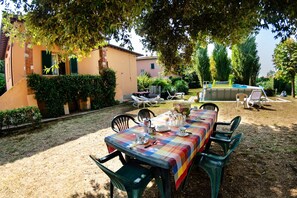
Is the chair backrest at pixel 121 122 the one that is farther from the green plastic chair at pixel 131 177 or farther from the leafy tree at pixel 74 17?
the leafy tree at pixel 74 17

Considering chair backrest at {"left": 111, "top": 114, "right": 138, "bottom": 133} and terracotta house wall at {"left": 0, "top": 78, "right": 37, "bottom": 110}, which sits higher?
terracotta house wall at {"left": 0, "top": 78, "right": 37, "bottom": 110}

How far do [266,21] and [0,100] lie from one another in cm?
1105

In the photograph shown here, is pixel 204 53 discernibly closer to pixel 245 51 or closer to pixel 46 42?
pixel 245 51

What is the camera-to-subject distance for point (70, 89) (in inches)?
426

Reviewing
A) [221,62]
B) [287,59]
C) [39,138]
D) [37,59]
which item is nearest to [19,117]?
[39,138]

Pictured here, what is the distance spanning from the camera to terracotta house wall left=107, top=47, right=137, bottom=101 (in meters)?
15.3

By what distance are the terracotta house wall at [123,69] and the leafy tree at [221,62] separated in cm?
1453

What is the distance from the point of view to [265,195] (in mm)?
2926

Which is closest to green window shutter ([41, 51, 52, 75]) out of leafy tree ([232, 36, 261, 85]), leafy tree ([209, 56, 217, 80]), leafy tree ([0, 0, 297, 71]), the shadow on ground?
the shadow on ground

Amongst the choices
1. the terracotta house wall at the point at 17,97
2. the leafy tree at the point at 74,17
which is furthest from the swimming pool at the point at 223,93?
the leafy tree at the point at 74,17

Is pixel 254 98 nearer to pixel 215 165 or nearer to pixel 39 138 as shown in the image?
pixel 215 165

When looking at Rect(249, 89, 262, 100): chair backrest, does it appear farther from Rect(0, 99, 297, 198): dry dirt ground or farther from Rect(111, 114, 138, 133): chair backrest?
Rect(111, 114, 138, 133): chair backrest

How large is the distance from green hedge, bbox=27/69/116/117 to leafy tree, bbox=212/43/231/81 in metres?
18.8

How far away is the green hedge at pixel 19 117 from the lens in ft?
23.8
